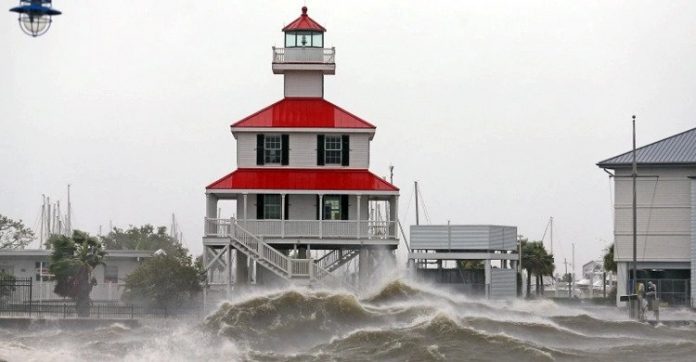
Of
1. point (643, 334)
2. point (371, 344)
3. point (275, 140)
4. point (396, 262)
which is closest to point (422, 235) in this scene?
point (396, 262)

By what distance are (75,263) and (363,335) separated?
2702 cm

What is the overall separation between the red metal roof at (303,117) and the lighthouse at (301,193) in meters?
0.05

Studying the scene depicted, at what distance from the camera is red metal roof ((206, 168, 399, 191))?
67062 millimetres

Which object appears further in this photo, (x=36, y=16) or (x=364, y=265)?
(x=364, y=265)

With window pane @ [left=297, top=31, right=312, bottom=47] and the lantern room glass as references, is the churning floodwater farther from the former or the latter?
window pane @ [left=297, top=31, right=312, bottom=47]

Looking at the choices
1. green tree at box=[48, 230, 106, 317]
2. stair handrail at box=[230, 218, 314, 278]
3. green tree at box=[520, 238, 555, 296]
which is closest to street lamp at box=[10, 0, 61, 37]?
stair handrail at box=[230, 218, 314, 278]

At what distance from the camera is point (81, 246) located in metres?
75.4

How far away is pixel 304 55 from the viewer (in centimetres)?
7150

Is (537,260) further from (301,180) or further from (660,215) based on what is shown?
(301,180)

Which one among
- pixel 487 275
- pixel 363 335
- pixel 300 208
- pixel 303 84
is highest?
pixel 303 84

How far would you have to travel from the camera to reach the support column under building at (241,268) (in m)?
70.8

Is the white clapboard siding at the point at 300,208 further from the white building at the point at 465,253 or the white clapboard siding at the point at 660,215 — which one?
the white clapboard siding at the point at 660,215

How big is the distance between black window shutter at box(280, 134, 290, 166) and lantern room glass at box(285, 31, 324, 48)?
534 centimetres

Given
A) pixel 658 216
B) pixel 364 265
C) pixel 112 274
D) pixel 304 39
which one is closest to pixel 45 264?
pixel 112 274
